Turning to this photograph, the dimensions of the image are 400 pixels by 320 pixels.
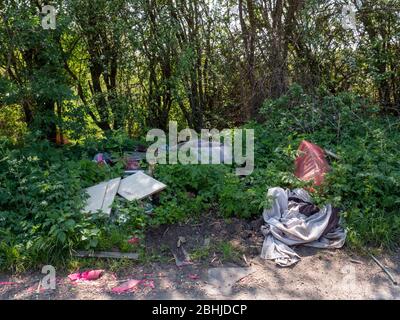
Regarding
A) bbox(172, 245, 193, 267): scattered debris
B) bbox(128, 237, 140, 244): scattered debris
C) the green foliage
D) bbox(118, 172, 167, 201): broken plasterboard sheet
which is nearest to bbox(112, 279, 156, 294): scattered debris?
bbox(172, 245, 193, 267): scattered debris

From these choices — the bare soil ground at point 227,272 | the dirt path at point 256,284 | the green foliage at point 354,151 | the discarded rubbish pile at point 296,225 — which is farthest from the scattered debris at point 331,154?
the dirt path at point 256,284

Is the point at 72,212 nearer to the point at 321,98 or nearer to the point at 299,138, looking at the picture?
the point at 299,138

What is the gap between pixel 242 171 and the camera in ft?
15.5

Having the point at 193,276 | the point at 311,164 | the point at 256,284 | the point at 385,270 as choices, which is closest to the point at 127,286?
the point at 193,276

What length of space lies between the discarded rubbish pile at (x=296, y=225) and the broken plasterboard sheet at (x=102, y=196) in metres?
1.62

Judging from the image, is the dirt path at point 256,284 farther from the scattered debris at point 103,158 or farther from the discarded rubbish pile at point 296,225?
the scattered debris at point 103,158

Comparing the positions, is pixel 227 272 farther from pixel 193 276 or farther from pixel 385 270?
pixel 385 270

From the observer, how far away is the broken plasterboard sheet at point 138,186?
4.11m

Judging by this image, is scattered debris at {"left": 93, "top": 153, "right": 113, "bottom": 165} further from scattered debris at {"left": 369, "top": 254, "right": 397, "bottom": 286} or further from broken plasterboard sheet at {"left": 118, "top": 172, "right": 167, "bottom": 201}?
scattered debris at {"left": 369, "top": 254, "right": 397, "bottom": 286}

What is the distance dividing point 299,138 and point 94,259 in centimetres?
→ 311

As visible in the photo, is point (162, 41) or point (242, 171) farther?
point (162, 41)

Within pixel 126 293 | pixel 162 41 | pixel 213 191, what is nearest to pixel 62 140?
pixel 162 41
